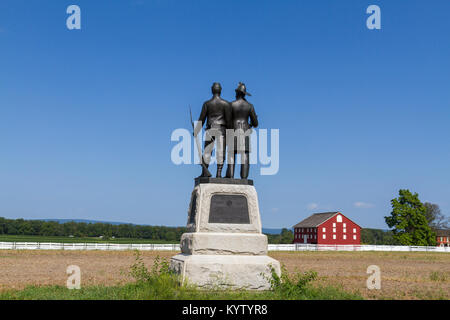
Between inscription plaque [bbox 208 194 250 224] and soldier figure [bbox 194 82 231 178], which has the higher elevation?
soldier figure [bbox 194 82 231 178]

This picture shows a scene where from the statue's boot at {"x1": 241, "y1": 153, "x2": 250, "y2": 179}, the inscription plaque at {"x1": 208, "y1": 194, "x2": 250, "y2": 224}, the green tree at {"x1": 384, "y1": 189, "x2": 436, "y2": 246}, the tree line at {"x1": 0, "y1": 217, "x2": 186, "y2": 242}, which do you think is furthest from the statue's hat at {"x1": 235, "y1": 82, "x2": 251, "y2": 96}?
the tree line at {"x1": 0, "y1": 217, "x2": 186, "y2": 242}

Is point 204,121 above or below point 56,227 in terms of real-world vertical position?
above

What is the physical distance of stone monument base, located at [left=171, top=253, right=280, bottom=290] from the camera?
950 cm

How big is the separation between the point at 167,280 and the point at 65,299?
2.23 m

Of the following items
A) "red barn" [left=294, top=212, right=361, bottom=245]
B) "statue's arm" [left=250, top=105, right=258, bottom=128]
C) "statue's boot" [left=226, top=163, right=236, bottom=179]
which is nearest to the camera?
"statue's boot" [left=226, top=163, right=236, bottom=179]

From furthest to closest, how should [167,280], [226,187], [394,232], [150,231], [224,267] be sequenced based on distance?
[150,231]
[394,232]
[226,187]
[224,267]
[167,280]

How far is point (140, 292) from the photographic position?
8891mm

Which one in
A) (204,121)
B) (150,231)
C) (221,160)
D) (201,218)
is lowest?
(150,231)

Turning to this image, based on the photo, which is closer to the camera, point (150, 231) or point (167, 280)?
point (167, 280)

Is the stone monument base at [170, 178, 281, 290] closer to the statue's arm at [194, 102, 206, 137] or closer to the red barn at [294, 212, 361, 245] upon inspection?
the statue's arm at [194, 102, 206, 137]

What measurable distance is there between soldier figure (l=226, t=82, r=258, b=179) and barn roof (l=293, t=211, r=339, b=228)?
52.4m
